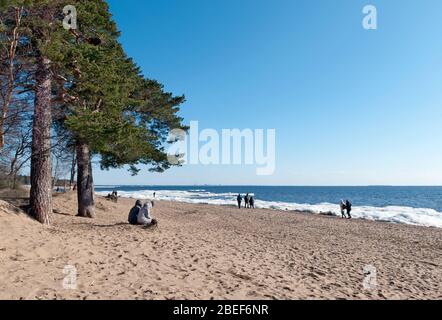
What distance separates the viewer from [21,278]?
206 inches

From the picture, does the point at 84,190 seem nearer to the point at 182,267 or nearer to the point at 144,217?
the point at 144,217

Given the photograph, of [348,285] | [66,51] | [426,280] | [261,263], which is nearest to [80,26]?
[66,51]

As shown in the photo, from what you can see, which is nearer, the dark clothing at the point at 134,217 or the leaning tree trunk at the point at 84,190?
the dark clothing at the point at 134,217

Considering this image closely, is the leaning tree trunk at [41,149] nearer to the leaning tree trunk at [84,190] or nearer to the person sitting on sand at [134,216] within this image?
the person sitting on sand at [134,216]

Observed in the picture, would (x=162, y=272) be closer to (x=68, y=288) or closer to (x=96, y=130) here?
(x=68, y=288)

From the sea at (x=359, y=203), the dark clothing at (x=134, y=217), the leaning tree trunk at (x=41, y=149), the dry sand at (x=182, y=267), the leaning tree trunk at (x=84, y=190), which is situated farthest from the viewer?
the sea at (x=359, y=203)

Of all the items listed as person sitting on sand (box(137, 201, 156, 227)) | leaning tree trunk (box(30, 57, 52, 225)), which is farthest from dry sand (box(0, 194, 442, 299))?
leaning tree trunk (box(30, 57, 52, 225))

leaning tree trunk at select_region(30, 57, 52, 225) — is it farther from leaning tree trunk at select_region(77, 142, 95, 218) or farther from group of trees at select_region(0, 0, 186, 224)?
leaning tree trunk at select_region(77, 142, 95, 218)

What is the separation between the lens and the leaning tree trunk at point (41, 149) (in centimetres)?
945

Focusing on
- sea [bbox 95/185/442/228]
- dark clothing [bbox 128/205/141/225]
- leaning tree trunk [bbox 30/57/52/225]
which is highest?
leaning tree trunk [bbox 30/57/52/225]

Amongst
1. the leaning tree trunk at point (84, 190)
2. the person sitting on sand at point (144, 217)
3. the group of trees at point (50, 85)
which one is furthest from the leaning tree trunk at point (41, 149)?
the leaning tree trunk at point (84, 190)

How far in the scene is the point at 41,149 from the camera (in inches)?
379

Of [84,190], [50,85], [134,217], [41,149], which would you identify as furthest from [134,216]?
[50,85]

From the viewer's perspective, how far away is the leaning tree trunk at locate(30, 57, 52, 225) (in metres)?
9.45
